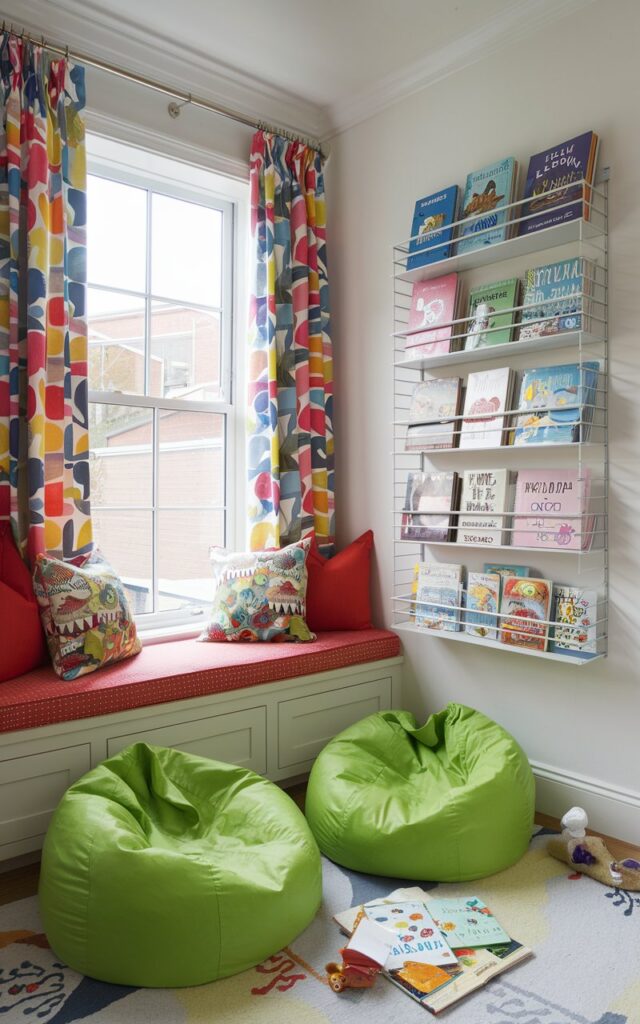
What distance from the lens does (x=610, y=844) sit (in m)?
2.34

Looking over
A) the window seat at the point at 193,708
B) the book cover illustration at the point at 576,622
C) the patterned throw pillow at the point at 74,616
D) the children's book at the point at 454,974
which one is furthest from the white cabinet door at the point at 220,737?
the book cover illustration at the point at 576,622

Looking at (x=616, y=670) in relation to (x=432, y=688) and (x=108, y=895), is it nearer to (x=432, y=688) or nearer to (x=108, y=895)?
(x=432, y=688)

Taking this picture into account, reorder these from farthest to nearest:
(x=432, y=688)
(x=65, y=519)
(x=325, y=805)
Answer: (x=432, y=688) < (x=65, y=519) < (x=325, y=805)

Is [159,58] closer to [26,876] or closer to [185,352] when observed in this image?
[185,352]

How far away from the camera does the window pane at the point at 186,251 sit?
10.3 feet

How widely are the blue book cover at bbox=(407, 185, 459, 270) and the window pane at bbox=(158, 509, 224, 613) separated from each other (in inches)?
53.4

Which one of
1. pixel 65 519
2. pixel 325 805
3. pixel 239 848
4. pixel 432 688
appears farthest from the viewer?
pixel 432 688

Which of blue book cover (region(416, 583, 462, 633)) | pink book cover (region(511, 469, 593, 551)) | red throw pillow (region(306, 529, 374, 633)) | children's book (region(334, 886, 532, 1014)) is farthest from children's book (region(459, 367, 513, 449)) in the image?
children's book (region(334, 886, 532, 1014))

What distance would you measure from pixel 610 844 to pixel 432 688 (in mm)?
861

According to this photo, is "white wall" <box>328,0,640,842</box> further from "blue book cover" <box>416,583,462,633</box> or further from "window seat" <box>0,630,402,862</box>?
"window seat" <box>0,630,402,862</box>

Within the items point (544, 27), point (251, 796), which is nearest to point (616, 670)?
point (251, 796)

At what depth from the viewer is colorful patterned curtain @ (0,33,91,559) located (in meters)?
2.46

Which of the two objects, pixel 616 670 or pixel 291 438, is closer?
pixel 616 670

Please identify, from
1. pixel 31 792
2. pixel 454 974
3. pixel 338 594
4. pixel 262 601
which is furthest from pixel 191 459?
pixel 454 974
